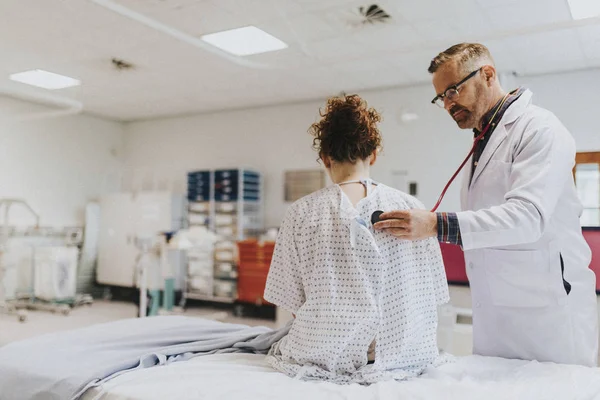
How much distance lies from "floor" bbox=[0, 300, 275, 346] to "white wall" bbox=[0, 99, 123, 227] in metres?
1.50

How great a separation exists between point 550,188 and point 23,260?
740cm

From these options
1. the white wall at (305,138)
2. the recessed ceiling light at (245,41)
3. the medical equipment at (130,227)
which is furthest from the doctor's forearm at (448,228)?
the medical equipment at (130,227)

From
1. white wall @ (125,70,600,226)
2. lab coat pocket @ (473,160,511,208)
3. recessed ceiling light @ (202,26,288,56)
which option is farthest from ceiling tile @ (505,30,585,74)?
lab coat pocket @ (473,160,511,208)

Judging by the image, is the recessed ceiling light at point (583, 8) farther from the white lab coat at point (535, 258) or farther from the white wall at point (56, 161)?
the white wall at point (56, 161)

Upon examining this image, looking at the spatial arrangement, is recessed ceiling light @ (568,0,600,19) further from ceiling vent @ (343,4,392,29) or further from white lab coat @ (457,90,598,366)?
white lab coat @ (457,90,598,366)

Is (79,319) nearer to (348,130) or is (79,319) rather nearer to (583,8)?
(348,130)

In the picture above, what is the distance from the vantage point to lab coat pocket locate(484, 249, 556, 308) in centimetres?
175

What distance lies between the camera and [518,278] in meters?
1.78

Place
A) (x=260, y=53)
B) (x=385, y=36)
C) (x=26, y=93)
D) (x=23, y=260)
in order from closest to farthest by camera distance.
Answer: (x=385, y=36) < (x=260, y=53) < (x=26, y=93) < (x=23, y=260)

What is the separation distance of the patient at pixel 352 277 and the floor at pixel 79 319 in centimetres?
485

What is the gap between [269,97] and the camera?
7.33m

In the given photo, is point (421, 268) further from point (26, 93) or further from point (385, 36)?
point (26, 93)

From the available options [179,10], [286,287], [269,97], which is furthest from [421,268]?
Answer: [269,97]

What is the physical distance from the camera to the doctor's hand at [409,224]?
1540 millimetres
